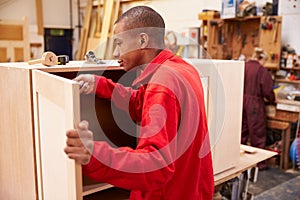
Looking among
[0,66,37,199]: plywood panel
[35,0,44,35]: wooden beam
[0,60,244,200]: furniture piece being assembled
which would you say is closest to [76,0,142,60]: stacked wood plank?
[35,0,44,35]: wooden beam

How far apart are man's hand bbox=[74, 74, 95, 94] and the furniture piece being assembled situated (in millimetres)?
49

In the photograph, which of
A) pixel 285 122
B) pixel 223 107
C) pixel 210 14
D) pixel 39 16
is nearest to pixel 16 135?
pixel 223 107

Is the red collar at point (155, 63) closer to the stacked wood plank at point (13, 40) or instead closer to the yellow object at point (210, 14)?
the yellow object at point (210, 14)

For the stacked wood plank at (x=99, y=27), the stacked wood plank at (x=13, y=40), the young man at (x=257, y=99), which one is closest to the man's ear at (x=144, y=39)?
the young man at (x=257, y=99)

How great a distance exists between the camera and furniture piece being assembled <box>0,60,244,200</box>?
90 centimetres

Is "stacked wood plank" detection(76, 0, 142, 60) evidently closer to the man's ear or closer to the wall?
the wall

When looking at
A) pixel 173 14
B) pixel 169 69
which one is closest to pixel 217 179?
pixel 169 69

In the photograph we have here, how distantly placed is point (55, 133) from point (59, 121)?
81 mm

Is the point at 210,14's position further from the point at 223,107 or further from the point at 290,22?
the point at 223,107

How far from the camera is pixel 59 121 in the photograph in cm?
92

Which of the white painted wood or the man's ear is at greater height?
the man's ear

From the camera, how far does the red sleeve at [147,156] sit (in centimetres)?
80

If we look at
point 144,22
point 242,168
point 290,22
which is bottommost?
point 242,168

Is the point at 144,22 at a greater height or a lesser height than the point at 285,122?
greater
